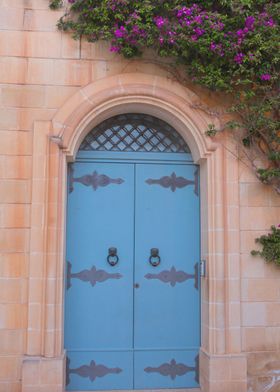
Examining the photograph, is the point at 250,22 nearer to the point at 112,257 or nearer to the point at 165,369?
the point at 112,257

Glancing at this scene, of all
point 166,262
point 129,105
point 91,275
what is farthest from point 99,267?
point 129,105

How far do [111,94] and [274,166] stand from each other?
196 cm

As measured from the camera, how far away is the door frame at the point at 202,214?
15.8 feet

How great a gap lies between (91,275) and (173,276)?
925mm

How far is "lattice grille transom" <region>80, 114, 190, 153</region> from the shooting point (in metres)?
5.54

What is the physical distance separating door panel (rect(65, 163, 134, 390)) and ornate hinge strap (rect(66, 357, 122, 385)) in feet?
0.13

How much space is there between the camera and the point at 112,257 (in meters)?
5.32

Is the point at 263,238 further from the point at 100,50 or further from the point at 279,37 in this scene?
the point at 100,50

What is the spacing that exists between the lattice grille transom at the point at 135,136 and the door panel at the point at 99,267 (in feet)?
0.86

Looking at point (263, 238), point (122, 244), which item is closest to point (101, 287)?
point (122, 244)

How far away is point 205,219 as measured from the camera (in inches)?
209

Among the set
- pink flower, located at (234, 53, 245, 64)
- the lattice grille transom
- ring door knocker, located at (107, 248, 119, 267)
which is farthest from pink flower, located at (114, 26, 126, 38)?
ring door knocker, located at (107, 248, 119, 267)

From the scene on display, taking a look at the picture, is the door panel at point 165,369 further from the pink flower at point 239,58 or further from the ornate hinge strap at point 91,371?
the pink flower at point 239,58

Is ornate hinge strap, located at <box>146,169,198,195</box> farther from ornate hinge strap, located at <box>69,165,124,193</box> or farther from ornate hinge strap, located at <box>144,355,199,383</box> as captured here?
ornate hinge strap, located at <box>144,355,199,383</box>
